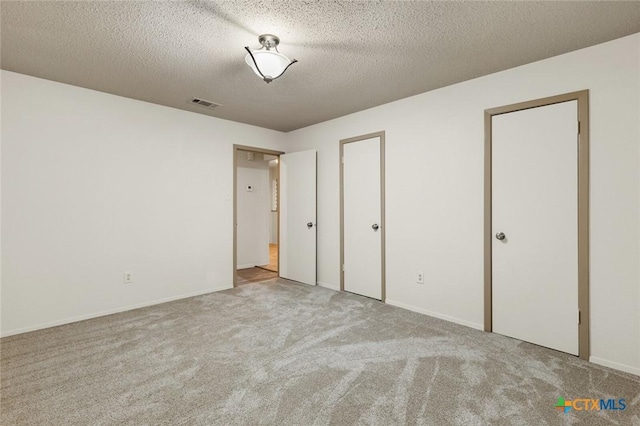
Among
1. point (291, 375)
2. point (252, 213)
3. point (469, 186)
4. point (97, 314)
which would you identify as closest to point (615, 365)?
point (469, 186)

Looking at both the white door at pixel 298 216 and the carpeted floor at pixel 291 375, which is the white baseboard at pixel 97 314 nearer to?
the carpeted floor at pixel 291 375


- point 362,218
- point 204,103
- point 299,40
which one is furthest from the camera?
point 362,218

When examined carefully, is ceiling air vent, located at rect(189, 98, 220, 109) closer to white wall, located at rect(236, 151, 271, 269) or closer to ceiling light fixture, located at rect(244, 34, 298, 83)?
ceiling light fixture, located at rect(244, 34, 298, 83)

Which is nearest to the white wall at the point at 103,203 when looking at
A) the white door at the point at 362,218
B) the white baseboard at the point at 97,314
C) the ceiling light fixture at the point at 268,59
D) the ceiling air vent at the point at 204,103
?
the white baseboard at the point at 97,314

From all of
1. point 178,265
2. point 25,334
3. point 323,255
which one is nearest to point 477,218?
point 323,255

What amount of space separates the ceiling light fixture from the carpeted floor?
2.26 m

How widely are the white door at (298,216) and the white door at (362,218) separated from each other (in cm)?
62

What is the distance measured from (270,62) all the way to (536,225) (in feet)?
8.59

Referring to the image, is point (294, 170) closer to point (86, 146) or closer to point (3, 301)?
point (86, 146)

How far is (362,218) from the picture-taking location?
399cm

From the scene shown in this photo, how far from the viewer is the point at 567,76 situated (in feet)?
8.07

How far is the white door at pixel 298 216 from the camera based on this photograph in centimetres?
461

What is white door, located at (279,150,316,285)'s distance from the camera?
182 inches

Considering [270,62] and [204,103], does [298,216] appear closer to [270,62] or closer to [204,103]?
[204,103]
